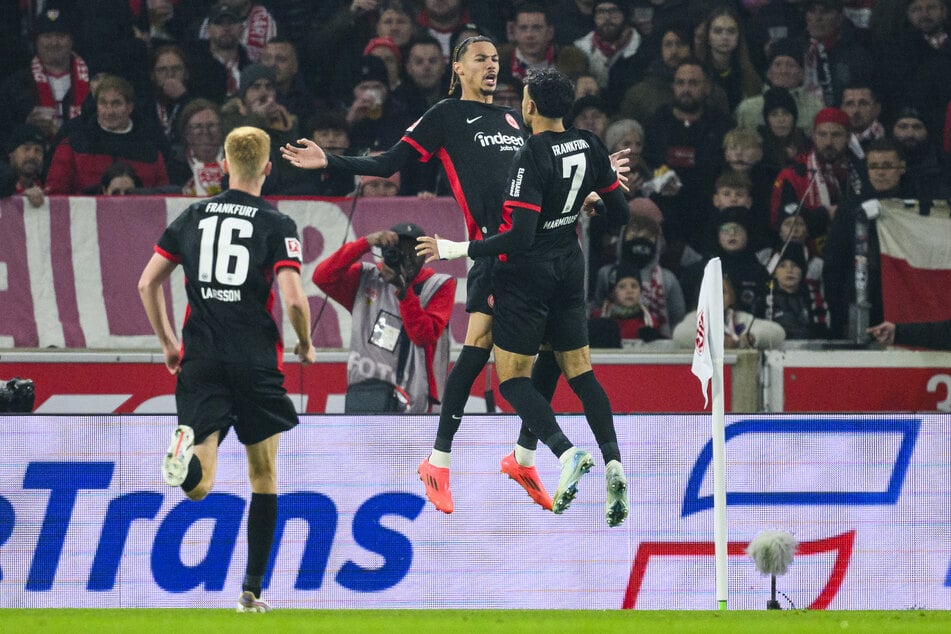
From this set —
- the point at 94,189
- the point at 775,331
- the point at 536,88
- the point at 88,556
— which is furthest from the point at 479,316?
the point at 94,189

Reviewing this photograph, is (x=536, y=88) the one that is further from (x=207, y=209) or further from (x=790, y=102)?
(x=790, y=102)

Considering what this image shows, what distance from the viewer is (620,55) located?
13148mm

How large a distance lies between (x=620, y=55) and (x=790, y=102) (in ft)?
4.93

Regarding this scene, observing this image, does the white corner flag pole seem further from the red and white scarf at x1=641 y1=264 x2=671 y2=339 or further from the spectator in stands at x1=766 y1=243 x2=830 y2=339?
the spectator in stands at x1=766 y1=243 x2=830 y2=339

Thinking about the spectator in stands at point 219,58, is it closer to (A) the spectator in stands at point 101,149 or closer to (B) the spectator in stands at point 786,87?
(A) the spectator in stands at point 101,149

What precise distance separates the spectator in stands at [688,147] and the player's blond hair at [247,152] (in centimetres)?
540

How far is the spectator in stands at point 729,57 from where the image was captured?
12992mm

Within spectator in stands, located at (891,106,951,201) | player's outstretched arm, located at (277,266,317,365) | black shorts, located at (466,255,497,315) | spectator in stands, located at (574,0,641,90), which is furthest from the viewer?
spectator in stands, located at (574,0,641,90)

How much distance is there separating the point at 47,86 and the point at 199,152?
5.74 feet

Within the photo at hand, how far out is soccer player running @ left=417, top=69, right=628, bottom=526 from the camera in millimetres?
7605

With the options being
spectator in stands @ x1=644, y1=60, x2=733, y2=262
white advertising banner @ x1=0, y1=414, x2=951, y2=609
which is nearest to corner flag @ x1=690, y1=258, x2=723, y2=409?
white advertising banner @ x1=0, y1=414, x2=951, y2=609

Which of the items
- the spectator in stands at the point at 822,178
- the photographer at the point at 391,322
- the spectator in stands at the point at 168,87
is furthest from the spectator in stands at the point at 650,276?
the spectator in stands at the point at 168,87

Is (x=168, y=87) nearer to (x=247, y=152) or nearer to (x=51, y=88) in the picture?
(x=51, y=88)

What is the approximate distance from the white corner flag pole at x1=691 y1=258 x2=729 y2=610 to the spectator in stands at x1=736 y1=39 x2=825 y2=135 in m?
5.06
